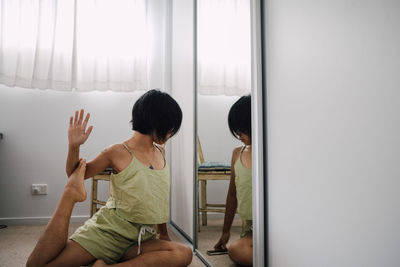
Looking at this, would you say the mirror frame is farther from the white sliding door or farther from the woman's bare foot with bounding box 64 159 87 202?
the white sliding door

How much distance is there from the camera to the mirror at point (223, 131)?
127 centimetres

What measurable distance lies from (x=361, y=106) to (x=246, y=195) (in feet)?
2.19

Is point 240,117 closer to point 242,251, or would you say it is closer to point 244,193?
point 244,193

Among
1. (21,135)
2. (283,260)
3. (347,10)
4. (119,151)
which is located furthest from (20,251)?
(347,10)

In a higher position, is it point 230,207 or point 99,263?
point 230,207

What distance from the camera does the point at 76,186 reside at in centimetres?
142

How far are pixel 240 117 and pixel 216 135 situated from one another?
0.32m

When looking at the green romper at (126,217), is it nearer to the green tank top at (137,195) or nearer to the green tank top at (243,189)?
the green tank top at (137,195)

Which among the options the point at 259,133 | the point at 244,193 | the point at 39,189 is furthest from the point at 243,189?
the point at 39,189

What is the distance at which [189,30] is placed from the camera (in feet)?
7.68

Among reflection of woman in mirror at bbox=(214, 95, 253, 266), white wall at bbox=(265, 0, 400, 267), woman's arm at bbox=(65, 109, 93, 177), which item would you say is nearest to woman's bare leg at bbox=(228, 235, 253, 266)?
reflection of woman in mirror at bbox=(214, 95, 253, 266)

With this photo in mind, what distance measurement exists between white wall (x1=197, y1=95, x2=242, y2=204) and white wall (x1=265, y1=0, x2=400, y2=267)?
0.37 metres

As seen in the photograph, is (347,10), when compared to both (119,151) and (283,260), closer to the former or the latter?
(283,260)

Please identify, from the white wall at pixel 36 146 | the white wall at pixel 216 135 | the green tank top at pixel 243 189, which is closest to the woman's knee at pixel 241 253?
the green tank top at pixel 243 189
